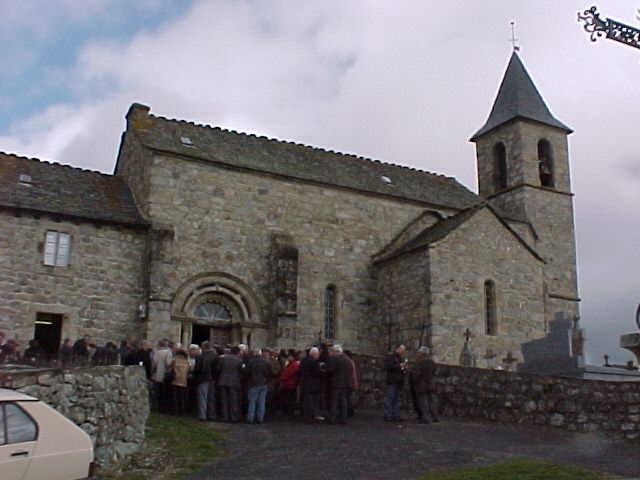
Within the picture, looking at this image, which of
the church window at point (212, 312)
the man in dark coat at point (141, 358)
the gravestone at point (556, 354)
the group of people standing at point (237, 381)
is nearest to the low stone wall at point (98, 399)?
the group of people standing at point (237, 381)

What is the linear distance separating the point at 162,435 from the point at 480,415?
6.68m

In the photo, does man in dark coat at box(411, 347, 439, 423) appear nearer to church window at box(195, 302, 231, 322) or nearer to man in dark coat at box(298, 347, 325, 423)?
man in dark coat at box(298, 347, 325, 423)

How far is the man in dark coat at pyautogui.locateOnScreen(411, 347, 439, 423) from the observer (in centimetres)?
1514

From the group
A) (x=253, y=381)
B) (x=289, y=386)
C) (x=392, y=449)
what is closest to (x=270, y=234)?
(x=289, y=386)

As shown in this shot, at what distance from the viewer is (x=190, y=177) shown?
2409 cm

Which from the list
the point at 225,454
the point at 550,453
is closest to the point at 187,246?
the point at 225,454

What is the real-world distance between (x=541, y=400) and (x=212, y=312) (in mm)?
12451

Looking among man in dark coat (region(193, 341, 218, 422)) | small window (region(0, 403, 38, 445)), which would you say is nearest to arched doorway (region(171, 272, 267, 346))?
man in dark coat (region(193, 341, 218, 422))

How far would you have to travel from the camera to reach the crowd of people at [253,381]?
15211 millimetres

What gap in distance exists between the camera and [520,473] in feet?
29.9

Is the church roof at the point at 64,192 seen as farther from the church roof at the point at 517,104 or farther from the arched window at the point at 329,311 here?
the church roof at the point at 517,104

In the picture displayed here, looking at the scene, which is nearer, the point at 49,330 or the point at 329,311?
the point at 49,330

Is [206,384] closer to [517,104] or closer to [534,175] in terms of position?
[534,175]

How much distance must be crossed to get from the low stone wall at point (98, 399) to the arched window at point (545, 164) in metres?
26.1
